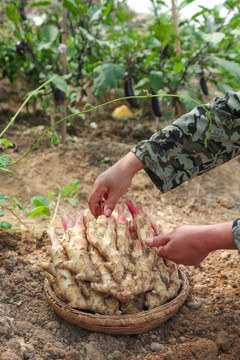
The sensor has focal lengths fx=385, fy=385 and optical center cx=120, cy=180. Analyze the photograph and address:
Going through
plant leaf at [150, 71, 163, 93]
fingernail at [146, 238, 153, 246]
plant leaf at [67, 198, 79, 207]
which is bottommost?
plant leaf at [67, 198, 79, 207]

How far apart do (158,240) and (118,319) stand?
0.39m

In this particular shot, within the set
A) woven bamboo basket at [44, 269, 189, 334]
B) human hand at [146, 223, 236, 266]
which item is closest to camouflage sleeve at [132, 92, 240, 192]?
human hand at [146, 223, 236, 266]

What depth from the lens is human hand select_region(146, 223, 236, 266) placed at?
158 cm

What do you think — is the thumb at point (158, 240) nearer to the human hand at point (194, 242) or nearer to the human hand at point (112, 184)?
the human hand at point (194, 242)

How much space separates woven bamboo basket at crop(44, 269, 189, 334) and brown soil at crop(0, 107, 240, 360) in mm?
77

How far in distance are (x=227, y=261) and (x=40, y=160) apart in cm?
222

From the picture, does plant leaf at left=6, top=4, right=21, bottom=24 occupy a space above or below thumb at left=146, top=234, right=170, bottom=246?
above

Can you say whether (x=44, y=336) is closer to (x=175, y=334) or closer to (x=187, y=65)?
(x=175, y=334)

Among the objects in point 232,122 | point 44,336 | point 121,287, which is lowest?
point 44,336

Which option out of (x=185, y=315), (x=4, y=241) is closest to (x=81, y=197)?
(x=4, y=241)

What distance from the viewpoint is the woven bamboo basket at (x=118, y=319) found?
161 cm

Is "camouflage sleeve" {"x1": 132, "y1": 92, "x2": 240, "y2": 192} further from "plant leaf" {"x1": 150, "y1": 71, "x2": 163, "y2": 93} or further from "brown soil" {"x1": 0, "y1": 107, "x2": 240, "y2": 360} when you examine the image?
"plant leaf" {"x1": 150, "y1": 71, "x2": 163, "y2": 93}

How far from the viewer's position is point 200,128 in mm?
2100

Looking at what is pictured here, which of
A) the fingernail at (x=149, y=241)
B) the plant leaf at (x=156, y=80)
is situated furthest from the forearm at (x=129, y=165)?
the plant leaf at (x=156, y=80)
